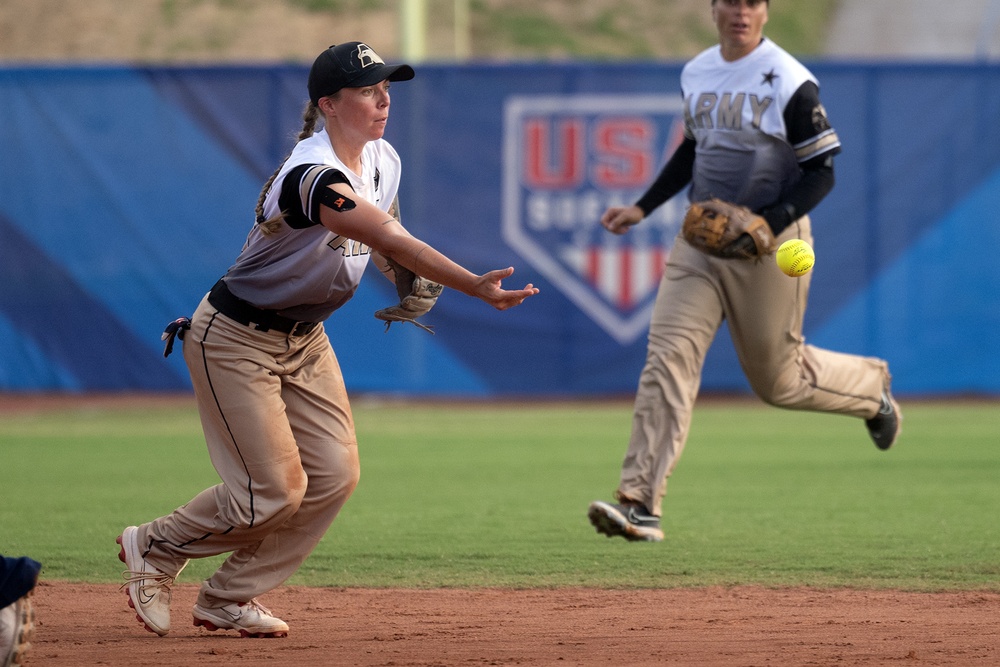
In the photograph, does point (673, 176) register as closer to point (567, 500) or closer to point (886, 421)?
point (886, 421)

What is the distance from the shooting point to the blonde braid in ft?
13.1

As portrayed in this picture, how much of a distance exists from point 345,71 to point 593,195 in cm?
785

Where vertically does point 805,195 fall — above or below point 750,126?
below

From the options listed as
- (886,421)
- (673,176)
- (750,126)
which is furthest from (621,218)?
(886,421)

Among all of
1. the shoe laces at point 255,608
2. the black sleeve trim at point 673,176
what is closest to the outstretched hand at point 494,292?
the shoe laces at point 255,608

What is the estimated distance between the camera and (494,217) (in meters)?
11.9

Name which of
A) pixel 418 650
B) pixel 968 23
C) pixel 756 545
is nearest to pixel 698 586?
pixel 756 545

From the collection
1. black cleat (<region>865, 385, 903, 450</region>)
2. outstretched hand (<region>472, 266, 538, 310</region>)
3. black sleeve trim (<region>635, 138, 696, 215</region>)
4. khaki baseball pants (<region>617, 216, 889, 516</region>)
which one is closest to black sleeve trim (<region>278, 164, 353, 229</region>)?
outstretched hand (<region>472, 266, 538, 310</region>)

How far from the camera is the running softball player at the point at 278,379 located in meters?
4.08

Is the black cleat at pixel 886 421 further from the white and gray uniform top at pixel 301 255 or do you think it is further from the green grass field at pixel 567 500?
the white and gray uniform top at pixel 301 255

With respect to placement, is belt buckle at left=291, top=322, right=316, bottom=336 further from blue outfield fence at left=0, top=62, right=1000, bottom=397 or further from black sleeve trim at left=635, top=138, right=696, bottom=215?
blue outfield fence at left=0, top=62, right=1000, bottom=397

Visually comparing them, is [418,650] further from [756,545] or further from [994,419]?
[994,419]

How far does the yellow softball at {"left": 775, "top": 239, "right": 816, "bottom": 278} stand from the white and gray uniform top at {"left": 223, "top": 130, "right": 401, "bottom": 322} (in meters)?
1.94

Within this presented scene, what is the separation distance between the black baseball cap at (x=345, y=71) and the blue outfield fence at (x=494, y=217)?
24.6ft
